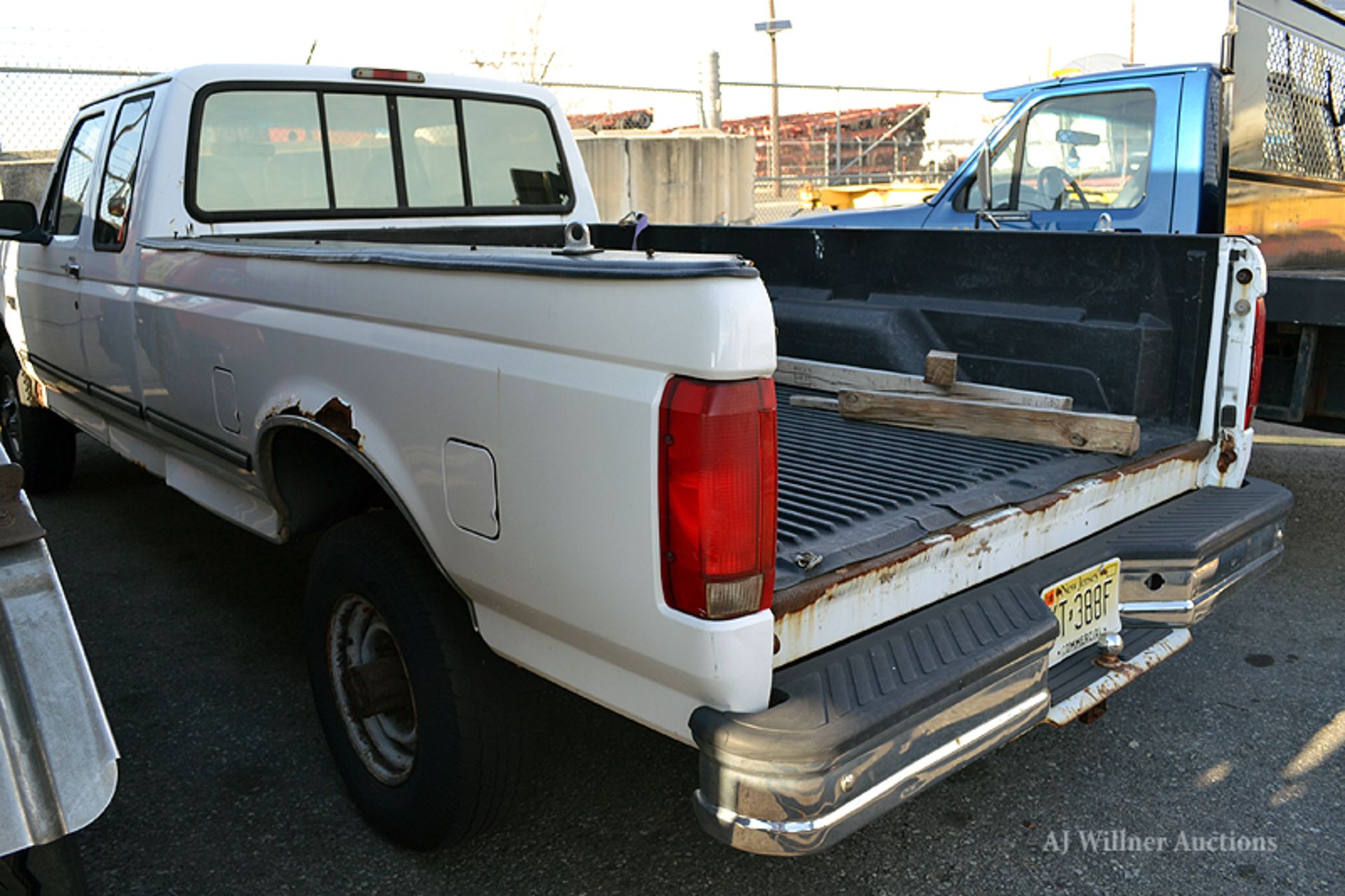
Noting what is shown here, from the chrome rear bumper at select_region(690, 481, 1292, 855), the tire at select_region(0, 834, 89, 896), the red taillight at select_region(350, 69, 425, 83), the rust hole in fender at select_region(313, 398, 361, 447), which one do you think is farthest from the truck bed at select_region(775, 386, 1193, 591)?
the red taillight at select_region(350, 69, 425, 83)

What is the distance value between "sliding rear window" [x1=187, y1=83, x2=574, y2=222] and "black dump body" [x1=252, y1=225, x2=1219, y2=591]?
0.65 ft

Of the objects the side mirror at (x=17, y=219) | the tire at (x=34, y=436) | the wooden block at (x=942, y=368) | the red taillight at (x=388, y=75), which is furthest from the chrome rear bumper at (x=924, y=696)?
the tire at (x=34, y=436)

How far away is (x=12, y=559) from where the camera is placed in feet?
5.31

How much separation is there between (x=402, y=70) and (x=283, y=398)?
1978 mm

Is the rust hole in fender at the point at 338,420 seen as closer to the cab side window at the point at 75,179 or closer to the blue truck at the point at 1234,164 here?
the cab side window at the point at 75,179

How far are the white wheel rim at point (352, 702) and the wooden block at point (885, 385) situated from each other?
4.26 ft

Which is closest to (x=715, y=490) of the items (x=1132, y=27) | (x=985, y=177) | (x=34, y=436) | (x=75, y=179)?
(x=75, y=179)

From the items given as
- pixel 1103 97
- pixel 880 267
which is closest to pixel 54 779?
pixel 880 267

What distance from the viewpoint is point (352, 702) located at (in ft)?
9.00

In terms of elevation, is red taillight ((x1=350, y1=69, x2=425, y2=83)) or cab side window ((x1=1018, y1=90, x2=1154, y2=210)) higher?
red taillight ((x1=350, y1=69, x2=425, y2=83))

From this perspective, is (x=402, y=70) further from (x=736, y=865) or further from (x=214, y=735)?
(x=736, y=865)

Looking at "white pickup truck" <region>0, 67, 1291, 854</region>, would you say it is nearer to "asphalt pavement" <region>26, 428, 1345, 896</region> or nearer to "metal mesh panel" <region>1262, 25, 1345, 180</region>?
"asphalt pavement" <region>26, 428, 1345, 896</region>

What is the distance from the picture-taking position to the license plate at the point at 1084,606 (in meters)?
2.43

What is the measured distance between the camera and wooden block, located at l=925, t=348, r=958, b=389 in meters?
3.27
